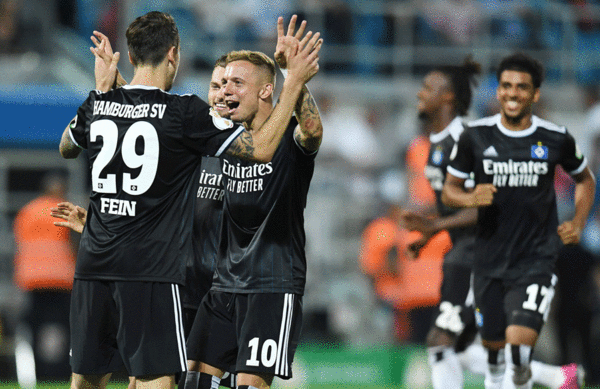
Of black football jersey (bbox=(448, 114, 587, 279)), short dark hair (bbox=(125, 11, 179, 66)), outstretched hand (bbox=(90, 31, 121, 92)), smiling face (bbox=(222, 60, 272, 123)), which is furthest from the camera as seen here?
black football jersey (bbox=(448, 114, 587, 279))

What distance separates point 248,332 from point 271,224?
67 centimetres

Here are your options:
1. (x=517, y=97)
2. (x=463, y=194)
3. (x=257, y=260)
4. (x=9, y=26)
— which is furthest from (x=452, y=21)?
(x=257, y=260)

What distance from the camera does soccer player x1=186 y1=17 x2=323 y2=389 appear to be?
566 centimetres

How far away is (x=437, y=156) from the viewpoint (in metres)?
8.16

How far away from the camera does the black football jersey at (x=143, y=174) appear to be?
5133mm

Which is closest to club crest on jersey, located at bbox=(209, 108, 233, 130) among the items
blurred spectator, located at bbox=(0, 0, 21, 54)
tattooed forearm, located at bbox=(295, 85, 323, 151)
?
tattooed forearm, located at bbox=(295, 85, 323, 151)

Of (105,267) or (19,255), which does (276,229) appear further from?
(19,255)

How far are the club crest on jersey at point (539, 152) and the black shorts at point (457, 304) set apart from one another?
45.6 inches

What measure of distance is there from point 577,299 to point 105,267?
9.05 metres

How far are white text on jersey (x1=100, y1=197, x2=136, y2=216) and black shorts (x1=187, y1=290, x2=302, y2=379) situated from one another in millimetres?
1012

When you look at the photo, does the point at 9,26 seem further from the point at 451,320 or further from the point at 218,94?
the point at 451,320

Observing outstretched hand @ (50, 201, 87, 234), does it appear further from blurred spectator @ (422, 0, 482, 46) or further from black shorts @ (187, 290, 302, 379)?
blurred spectator @ (422, 0, 482, 46)

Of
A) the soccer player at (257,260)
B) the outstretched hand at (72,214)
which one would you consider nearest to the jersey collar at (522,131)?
the soccer player at (257,260)

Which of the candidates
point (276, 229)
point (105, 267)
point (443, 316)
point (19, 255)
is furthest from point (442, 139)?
point (19, 255)
